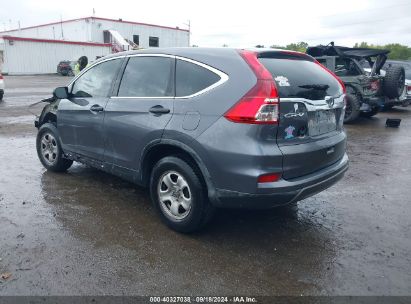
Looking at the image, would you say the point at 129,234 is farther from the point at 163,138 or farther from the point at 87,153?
the point at 87,153

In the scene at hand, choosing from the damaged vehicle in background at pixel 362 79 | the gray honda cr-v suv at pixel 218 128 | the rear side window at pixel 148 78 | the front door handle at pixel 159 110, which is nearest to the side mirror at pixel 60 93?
the gray honda cr-v suv at pixel 218 128

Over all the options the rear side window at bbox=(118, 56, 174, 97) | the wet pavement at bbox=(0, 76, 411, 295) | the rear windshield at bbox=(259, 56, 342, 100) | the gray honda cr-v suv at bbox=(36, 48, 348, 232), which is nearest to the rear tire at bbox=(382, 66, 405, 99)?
the wet pavement at bbox=(0, 76, 411, 295)

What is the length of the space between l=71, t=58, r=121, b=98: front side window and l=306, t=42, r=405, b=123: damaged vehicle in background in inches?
293

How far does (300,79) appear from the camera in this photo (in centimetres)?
339

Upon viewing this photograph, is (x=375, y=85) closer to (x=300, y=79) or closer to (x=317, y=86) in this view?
(x=317, y=86)

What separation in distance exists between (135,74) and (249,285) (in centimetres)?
249

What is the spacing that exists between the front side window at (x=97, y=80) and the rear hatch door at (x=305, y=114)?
190cm

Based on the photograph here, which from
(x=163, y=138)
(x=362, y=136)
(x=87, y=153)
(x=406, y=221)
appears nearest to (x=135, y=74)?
(x=163, y=138)

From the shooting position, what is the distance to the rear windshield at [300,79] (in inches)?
126

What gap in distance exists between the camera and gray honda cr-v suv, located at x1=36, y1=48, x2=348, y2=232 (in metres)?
3.05

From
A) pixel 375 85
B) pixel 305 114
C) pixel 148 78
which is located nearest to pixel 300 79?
pixel 305 114

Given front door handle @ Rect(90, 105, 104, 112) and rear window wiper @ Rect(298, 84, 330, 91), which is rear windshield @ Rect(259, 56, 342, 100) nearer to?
rear window wiper @ Rect(298, 84, 330, 91)

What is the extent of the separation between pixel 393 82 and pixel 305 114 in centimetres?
794

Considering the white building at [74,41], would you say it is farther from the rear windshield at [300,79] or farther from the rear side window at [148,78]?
the rear windshield at [300,79]
